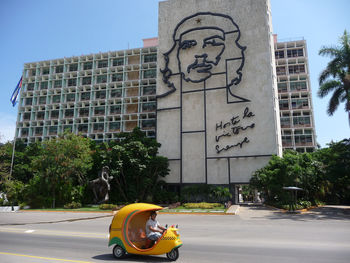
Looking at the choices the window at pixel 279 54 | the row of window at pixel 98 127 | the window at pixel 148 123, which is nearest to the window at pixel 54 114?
the row of window at pixel 98 127

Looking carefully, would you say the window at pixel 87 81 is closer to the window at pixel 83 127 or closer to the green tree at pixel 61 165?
the window at pixel 83 127

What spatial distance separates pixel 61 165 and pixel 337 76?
32786 mm

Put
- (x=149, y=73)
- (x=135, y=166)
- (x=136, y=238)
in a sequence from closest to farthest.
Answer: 1. (x=136, y=238)
2. (x=135, y=166)
3. (x=149, y=73)

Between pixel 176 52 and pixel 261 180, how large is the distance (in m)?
22.5

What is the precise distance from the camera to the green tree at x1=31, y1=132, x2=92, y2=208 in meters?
32.7

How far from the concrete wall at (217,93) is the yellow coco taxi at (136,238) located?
27.8 metres

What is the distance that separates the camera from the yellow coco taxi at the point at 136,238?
27.6 ft

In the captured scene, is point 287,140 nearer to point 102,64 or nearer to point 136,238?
point 102,64

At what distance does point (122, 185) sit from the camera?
116 feet

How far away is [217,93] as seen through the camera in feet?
126

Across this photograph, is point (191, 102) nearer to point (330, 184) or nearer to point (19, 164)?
point (330, 184)

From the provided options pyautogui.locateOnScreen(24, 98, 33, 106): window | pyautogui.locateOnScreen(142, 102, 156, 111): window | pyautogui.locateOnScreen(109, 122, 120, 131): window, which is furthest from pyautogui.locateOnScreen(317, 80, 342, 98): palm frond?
pyautogui.locateOnScreen(24, 98, 33, 106): window

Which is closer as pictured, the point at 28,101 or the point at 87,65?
the point at 87,65

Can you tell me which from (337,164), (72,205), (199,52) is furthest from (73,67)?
(337,164)
